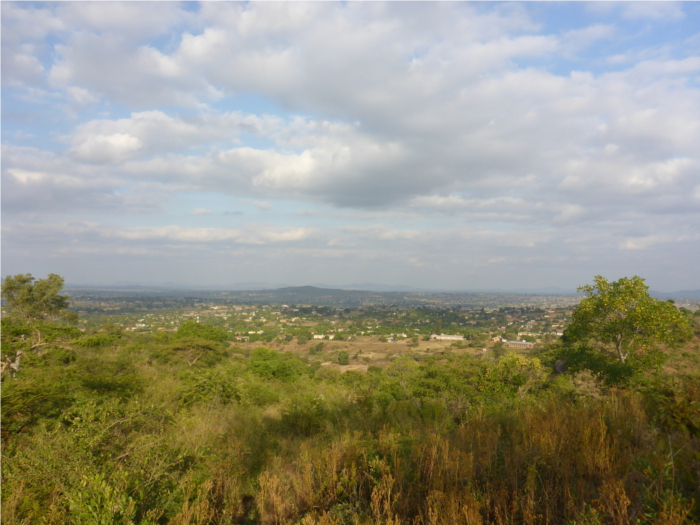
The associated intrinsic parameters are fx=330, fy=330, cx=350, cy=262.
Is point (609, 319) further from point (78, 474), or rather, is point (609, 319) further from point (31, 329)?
point (31, 329)

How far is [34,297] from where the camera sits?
2717 centimetres

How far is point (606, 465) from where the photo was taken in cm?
316

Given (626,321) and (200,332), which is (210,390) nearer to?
(626,321)

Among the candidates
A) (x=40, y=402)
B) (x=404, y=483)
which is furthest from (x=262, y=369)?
(x=404, y=483)

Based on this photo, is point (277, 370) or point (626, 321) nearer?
point (626, 321)

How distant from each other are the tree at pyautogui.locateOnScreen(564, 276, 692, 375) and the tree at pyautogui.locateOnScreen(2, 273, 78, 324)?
3556cm

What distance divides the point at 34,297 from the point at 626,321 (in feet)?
127

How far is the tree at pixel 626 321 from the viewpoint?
1039 cm

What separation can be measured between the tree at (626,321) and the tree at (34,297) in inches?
1400

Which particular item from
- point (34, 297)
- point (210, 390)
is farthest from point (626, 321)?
point (34, 297)

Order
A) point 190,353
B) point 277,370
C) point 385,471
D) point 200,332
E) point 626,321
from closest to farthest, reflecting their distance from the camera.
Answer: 1. point 385,471
2. point 626,321
3. point 277,370
4. point 190,353
5. point 200,332

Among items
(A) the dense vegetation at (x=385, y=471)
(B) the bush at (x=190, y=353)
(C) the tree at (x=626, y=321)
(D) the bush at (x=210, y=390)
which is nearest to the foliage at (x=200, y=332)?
(B) the bush at (x=190, y=353)

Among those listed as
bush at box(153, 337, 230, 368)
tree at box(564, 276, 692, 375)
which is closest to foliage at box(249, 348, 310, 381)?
bush at box(153, 337, 230, 368)

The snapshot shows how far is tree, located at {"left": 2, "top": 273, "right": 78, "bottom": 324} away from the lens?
26.2 metres
